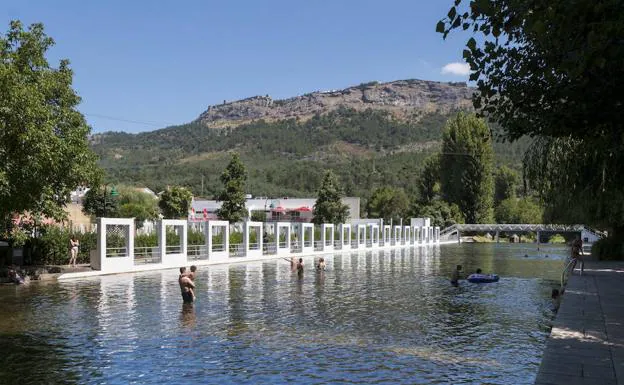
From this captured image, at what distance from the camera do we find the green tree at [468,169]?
103 meters

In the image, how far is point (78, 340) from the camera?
13.0 metres

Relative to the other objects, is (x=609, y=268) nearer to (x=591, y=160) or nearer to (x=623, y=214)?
(x=623, y=214)

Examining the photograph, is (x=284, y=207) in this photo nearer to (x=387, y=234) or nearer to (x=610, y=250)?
(x=387, y=234)

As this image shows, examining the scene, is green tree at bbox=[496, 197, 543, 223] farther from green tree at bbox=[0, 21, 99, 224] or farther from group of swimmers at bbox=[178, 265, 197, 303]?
group of swimmers at bbox=[178, 265, 197, 303]

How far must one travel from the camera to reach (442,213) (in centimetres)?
10969

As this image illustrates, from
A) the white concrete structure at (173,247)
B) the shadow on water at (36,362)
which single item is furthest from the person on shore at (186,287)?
the white concrete structure at (173,247)

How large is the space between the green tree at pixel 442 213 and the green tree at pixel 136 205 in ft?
158

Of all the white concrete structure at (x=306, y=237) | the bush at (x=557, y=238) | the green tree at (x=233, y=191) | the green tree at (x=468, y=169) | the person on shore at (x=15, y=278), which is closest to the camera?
the person on shore at (x=15, y=278)

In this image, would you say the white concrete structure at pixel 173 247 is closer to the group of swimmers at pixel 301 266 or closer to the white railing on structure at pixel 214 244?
the white railing on structure at pixel 214 244

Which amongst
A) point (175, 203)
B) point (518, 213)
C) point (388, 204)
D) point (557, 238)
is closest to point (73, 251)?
point (175, 203)

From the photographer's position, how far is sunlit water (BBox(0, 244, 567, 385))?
33.9ft

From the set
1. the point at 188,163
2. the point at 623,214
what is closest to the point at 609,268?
the point at 623,214

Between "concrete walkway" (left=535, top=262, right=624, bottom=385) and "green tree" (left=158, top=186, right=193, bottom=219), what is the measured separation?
6640 centimetres

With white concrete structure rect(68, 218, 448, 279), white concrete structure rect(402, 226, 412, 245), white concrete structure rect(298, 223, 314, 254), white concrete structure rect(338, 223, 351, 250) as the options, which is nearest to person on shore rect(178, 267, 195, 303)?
white concrete structure rect(68, 218, 448, 279)
